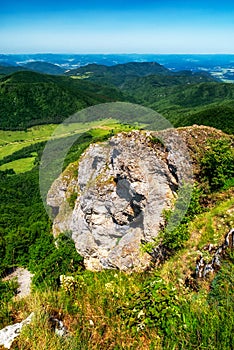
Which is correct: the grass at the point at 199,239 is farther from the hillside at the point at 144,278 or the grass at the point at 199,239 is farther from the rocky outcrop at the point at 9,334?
the rocky outcrop at the point at 9,334

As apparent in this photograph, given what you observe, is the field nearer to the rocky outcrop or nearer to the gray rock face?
the gray rock face

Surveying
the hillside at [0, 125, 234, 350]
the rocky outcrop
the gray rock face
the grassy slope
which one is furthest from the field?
the rocky outcrop

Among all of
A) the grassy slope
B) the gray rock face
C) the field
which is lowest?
the field

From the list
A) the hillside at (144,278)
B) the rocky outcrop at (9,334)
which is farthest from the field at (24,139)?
the rocky outcrop at (9,334)

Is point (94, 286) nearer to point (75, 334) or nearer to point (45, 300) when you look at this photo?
point (45, 300)

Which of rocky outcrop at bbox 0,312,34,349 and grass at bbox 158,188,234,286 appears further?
grass at bbox 158,188,234,286

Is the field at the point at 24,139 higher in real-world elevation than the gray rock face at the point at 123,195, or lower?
lower

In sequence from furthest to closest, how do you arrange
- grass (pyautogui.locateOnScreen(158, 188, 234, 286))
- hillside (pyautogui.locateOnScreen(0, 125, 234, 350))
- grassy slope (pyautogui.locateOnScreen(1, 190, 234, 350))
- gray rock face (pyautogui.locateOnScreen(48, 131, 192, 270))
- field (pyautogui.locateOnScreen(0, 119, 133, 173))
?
field (pyautogui.locateOnScreen(0, 119, 133, 173)) < gray rock face (pyautogui.locateOnScreen(48, 131, 192, 270)) < grass (pyautogui.locateOnScreen(158, 188, 234, 286)) < hillside (pyautogui.locateOnScreen(0, 125, 234, 350)) < grassy slope (pyautogui.locateOnScreen(1, 190, 234, 350))

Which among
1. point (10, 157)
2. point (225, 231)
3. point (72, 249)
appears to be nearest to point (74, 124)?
point (10, 157)
